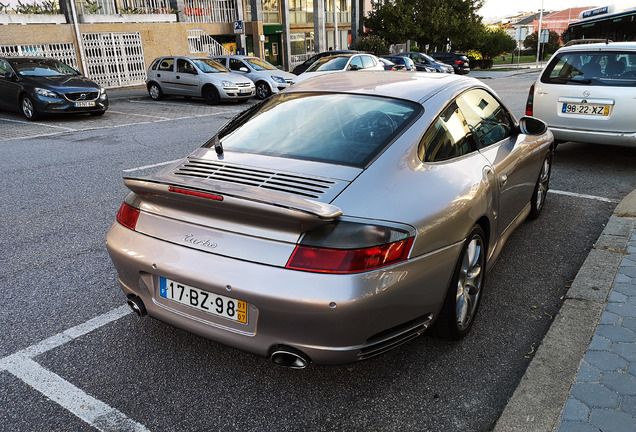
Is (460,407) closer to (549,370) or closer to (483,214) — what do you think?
(549,370)

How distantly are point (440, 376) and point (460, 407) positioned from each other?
26cm

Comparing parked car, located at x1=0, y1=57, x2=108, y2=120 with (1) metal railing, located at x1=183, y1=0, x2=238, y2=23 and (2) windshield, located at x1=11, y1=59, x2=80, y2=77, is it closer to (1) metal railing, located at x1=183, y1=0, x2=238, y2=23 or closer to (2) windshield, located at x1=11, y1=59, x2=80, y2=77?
(2) windshield, located at x1=11, y1=59, x2=80, y2=77

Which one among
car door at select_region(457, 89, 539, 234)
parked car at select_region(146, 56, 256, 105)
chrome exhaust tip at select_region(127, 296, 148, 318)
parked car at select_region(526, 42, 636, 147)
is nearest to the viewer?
chrome exhaust tip at select_region(127, 296, 148, 318)

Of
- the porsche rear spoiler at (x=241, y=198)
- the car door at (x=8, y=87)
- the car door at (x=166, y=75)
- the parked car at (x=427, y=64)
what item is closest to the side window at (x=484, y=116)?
the porsche rear spoiler at (x=241, y=198)

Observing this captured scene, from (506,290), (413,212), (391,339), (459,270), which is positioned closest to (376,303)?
(391,339)

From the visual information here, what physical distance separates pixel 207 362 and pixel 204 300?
0.57 metres

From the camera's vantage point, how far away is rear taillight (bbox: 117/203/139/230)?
2852mm

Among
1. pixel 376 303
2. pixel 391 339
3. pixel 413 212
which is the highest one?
pixel 413 212

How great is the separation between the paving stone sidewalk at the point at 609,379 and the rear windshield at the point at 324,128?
156 cm

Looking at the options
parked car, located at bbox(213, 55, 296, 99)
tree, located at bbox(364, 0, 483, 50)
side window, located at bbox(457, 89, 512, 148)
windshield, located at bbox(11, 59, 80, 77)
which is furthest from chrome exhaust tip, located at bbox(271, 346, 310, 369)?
tree, located at bbox(364, 0, 483, 50)

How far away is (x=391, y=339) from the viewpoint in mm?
2535

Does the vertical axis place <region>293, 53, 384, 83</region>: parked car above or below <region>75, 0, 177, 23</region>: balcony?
below

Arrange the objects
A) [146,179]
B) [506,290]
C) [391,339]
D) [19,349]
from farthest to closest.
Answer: [506,290], [19,349], [146,179], [391,339]

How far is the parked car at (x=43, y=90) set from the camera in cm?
1247
